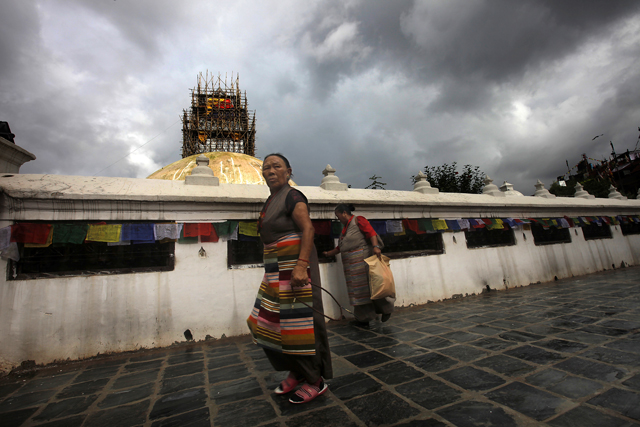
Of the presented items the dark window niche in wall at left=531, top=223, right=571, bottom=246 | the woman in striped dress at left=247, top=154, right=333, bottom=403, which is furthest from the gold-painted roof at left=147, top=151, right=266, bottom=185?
the woman in striped dress at left=247, top=154, right=333, bottom=403

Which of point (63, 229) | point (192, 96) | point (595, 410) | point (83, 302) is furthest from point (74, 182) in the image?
point (192, 96)

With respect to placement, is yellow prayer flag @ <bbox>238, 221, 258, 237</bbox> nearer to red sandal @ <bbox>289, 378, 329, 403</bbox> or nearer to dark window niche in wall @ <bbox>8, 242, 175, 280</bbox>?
dark window niche in wall @ <bbox>8, 242, 175, 280</bbox>

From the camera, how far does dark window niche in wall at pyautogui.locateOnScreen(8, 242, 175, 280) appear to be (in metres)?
3.79

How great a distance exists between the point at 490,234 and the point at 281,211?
7.08 metres

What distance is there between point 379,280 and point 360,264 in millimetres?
513

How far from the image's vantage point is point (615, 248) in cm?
1002

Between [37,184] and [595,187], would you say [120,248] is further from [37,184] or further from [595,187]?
[595,187]

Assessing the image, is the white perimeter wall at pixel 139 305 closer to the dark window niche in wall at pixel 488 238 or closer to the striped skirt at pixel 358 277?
the striped skirt at pixel 358 277

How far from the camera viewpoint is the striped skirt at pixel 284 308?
226 centimetres

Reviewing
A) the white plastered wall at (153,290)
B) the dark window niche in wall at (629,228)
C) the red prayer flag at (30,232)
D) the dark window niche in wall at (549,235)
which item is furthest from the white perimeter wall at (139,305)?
the dark window niche in wall at (629,228)

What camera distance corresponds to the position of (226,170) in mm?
13617

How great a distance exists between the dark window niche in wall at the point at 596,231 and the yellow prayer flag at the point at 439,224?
6.49 meters

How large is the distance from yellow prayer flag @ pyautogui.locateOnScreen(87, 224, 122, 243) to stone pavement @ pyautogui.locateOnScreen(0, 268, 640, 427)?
5.24 ft

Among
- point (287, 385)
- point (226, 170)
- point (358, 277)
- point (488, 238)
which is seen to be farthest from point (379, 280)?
point (226, 170)
